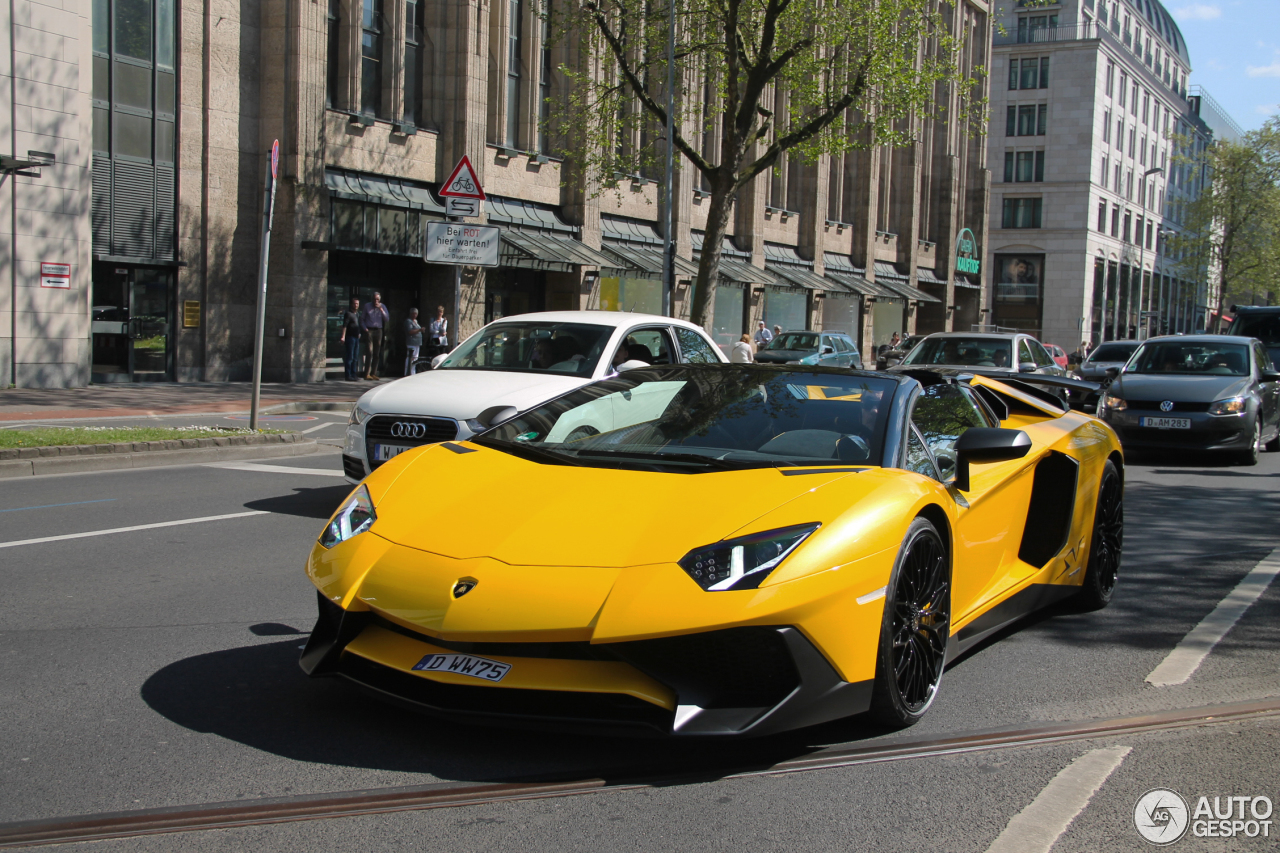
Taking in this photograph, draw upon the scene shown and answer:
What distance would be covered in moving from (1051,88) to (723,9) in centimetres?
6334

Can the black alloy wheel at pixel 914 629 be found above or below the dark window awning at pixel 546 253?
below

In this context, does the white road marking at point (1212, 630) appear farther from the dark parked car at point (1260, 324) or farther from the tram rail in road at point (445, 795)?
the dark parked car at point (1260, 324)

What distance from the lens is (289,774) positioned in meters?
3.41

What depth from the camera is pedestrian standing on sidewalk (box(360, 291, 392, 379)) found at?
25.7m

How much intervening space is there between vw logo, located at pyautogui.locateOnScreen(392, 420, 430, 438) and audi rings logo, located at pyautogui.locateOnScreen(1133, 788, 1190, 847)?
5.96 meters

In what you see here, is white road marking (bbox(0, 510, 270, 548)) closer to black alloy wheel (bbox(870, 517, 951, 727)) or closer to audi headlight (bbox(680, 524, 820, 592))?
audi headlight (bbox(680, 524, 820, 592))

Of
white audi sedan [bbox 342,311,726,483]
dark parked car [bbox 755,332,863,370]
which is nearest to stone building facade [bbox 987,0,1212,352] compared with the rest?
dark parked car [bbox 755,332,863,370]

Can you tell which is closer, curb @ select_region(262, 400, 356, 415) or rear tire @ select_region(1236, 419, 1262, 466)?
rear tire @ select_region(1236, 419, 1262, 466)

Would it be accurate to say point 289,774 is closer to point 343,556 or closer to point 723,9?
point 343,556

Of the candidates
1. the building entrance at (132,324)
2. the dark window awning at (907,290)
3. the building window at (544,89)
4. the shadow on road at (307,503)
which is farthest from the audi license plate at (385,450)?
the dark window awning at (907,290)

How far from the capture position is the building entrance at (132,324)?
21688 millimetres

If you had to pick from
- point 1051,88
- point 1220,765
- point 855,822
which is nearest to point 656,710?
point 855,822

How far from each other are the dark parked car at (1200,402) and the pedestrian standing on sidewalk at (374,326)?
16.1 m

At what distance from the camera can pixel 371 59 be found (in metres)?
26.4
